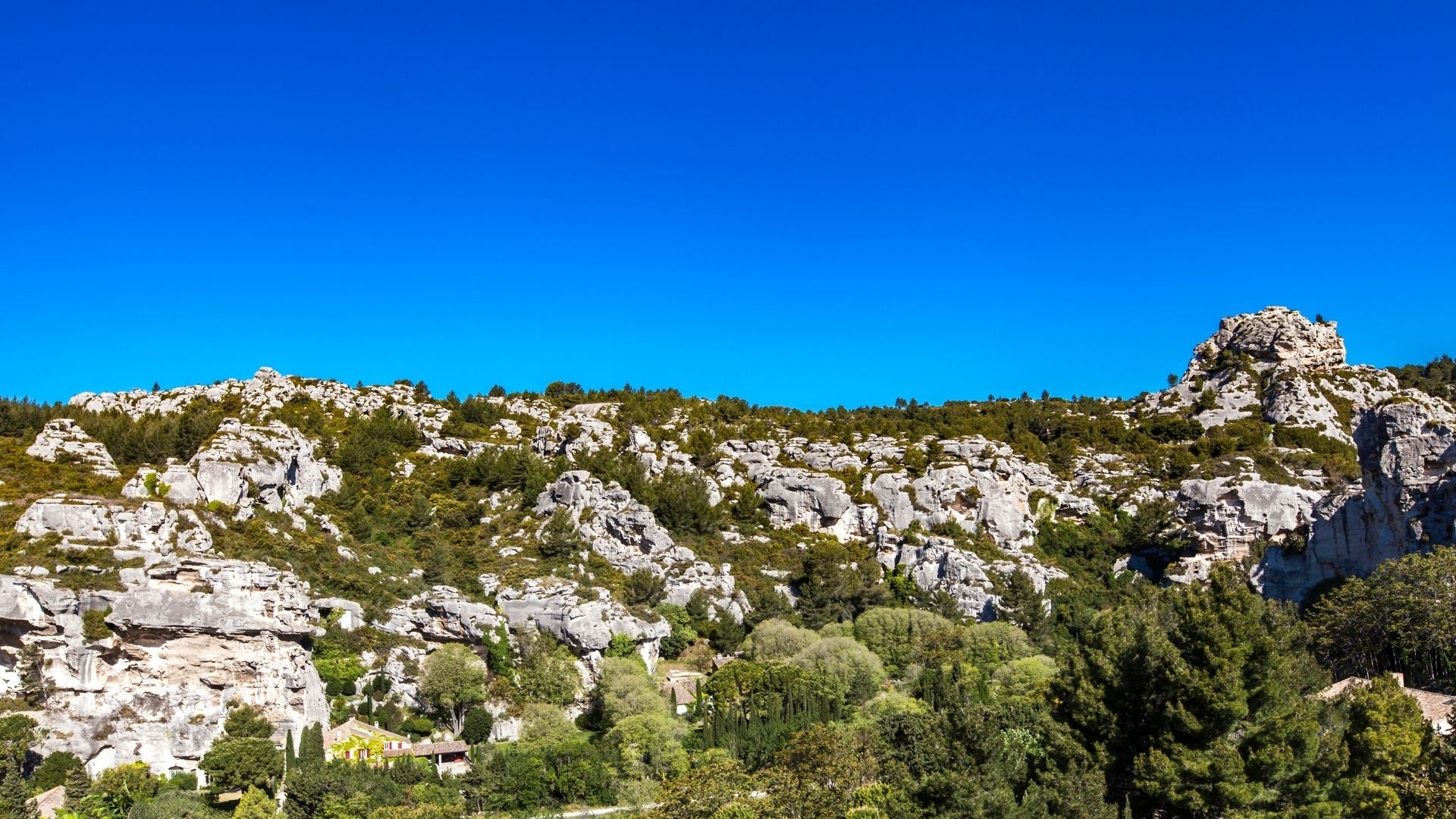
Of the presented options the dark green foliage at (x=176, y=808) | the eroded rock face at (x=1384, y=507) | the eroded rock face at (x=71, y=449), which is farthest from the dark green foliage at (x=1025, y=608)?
the eroded rock face at (x=71, y=449)

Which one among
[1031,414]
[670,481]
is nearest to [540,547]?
[670,481]

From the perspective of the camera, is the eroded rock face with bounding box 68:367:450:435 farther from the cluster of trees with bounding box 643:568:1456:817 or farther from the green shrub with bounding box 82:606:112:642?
the cluster of trees with bounding box 643:568:1456:817

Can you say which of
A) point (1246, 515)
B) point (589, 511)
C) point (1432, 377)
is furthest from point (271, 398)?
point (1432, 377)

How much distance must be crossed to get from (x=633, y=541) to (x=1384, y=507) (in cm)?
4274

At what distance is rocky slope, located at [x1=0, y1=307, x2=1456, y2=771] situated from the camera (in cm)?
4884

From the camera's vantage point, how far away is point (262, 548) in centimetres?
5922

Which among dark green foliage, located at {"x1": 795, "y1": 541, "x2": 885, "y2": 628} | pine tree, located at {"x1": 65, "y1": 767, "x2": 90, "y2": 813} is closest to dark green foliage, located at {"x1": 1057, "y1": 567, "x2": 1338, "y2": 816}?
dark green foliage, located at {"x1": 795, "y1": 541, "x2": 885, "y2": 628}

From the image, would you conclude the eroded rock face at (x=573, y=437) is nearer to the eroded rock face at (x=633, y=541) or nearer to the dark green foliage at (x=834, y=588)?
the eroded rock face at (x=633, y=541)

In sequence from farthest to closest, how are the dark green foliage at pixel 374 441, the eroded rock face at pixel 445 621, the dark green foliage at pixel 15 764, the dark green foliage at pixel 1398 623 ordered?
the dark green foliage at pixel 374 441, the eroded rock face at pixel 445 621, the dark green foliage at pixel 1398 623, the dark green foliage at pixel 15 764

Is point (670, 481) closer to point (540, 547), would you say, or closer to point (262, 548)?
point (540, 547)

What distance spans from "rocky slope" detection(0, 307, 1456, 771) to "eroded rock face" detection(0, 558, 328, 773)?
11 cm

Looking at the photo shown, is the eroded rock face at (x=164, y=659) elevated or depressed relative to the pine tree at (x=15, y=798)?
elevated

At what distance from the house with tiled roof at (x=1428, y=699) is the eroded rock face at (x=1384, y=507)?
11.4 metres

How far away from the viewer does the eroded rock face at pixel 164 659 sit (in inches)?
1829
